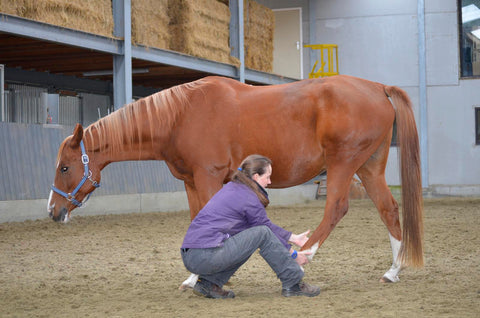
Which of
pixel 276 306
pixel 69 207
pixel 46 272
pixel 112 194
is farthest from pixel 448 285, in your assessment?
pixel 112 194

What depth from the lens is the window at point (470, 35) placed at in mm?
18250

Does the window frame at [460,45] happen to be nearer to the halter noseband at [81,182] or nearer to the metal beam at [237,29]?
the metal beam at [237,29]

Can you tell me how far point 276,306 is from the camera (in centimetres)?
390

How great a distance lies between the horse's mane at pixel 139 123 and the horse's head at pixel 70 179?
0.12m

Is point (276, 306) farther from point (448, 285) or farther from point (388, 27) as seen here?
point (388, 27)

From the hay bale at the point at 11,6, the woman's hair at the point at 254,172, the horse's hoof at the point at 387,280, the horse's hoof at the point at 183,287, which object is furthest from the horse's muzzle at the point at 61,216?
the hay bale at the point at 11,6

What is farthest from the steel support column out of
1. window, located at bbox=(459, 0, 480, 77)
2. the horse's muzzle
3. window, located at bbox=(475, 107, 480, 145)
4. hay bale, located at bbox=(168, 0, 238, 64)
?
the horse's muzzle

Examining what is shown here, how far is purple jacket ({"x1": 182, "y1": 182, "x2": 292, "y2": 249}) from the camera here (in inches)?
157

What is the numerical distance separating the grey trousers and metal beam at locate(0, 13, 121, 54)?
633 centimetres

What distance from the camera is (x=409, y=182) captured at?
486cm

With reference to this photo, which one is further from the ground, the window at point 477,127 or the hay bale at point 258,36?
the hay bale at point 258,36

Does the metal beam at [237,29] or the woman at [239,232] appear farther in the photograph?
the metal beam at [237,29]

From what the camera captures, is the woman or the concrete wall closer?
the woman

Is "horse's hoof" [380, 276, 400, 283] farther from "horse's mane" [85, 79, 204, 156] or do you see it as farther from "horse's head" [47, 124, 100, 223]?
"horse's head" [47, 124, 100, 223]
